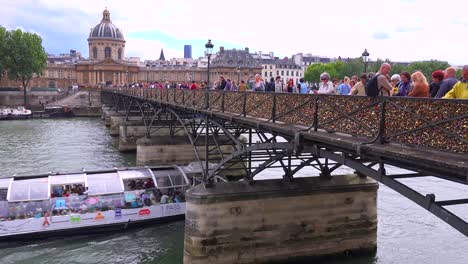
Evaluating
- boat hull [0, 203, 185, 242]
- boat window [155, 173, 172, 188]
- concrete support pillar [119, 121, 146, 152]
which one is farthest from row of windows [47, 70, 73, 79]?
boat hull [0, 203, 185, 242]

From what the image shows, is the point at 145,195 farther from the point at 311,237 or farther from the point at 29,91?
the point at 29,91

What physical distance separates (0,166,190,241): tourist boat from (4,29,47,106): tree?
3023 inches

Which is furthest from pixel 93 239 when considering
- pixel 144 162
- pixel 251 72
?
pixel 251 72

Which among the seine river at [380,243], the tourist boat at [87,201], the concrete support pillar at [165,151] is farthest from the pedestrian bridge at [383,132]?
→ the concrete support pillar at [165,151]

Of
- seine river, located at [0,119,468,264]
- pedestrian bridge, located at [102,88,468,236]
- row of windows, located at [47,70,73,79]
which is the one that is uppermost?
row of windows, located at [47,70,73,79]

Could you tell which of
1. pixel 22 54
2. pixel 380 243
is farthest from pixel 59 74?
pixel 380 243

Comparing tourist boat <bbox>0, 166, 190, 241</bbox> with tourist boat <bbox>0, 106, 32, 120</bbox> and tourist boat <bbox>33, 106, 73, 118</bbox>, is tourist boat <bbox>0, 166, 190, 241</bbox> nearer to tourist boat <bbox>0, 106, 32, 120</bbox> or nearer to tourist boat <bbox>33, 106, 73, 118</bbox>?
tourist boat <bbox>0, 106, 32, 120</bbox>

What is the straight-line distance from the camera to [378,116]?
8.91 meters

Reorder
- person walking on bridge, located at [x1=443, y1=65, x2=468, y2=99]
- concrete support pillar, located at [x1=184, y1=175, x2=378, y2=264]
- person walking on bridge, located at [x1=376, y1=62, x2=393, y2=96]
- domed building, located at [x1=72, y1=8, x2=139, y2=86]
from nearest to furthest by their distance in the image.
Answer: person walking on bridge, located at [x1=443, y1=65, x2=468, y2=99]
person walking on bridge, located at [x1=376, y1=62, x2=393, y2=96]
concrete support pillar, located at [x1=184, y1=175, x2=378, y2=264]
domed building, located at [x1=72, y1=8, x2=139, y2=86]

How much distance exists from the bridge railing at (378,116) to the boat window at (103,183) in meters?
8.19

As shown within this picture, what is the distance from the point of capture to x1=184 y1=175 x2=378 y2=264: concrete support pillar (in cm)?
1476

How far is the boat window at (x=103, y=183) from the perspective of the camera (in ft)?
66.1

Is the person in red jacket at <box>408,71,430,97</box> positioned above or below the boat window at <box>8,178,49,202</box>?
above

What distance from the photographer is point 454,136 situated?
7.18 meters
